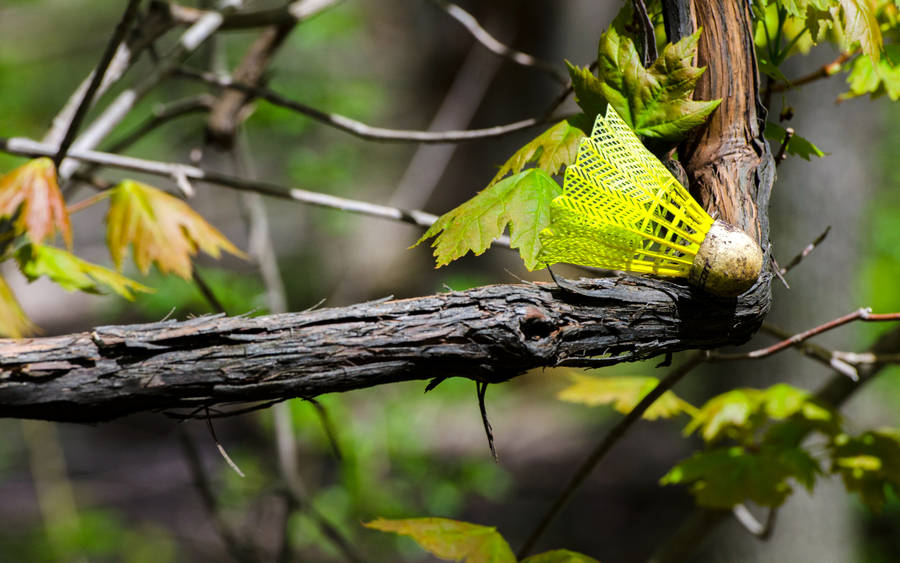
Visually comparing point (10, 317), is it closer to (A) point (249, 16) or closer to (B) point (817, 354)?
(A) point (249, 16)

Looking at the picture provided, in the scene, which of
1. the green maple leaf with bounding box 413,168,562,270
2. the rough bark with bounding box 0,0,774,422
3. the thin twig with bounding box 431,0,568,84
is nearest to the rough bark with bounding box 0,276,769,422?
the rough bark with bounding box 0,0,774,422

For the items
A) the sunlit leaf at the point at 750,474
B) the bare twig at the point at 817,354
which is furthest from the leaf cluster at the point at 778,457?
the bare twig at the point at 817,354

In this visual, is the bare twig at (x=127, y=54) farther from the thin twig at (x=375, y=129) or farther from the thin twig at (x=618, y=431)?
the thin twig at (x=618, y=431)

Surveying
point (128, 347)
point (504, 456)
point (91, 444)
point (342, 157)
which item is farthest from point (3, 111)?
point (128, 347)

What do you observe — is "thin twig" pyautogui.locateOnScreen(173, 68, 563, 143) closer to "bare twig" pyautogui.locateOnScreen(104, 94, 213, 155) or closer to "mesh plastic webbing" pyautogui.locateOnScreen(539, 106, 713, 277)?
"bare twig" pyautogui.locateOnScreen(104, 94, 213, 155)

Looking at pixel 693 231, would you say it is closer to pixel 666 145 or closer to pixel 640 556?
pixel 666 145

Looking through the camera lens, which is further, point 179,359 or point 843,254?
point 843,254
